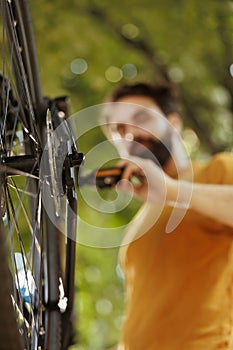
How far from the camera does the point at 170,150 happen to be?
2.23 metres

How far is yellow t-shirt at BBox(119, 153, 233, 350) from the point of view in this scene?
186 cm

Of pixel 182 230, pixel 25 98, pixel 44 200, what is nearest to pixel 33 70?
pixel 25 98

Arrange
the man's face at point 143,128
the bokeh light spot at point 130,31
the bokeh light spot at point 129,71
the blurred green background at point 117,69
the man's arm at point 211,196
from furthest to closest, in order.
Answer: the bokeh light spot at point 129,71, the bokeh light spot at point 130,31, the blurred green background at point 117,69, the man's face at point 143,128, the man's arm at point 211,196

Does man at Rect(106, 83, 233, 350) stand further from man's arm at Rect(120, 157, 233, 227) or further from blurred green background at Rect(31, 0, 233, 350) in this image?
blurred green background at Rect(31, 0, 233, 350)

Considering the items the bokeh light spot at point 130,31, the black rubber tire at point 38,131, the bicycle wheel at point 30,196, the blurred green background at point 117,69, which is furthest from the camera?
the bokeh light spot at point 130,31

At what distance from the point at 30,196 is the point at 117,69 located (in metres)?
2.09

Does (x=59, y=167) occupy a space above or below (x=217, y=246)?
above

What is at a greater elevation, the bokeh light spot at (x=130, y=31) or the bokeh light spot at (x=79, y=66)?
the bokeh light spot at (x=130, y=31)

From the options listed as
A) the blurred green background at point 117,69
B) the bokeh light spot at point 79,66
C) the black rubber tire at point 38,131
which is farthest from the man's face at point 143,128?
the bokeh light spot at point 79,66

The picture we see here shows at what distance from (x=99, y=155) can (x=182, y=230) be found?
0.39 m

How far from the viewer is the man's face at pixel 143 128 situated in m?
2.17

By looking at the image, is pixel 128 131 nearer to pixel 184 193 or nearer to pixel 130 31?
pixel 184 193

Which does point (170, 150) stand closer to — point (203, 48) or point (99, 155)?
point (99, 155)

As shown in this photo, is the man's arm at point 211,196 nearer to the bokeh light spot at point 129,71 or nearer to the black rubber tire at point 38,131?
the black rubber tire at point 38,131
